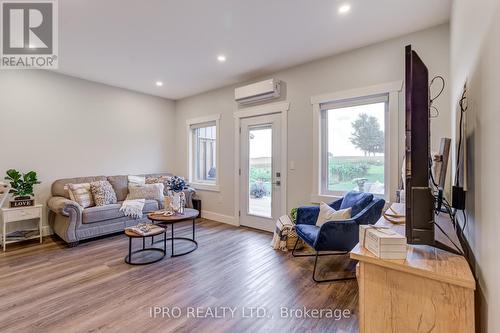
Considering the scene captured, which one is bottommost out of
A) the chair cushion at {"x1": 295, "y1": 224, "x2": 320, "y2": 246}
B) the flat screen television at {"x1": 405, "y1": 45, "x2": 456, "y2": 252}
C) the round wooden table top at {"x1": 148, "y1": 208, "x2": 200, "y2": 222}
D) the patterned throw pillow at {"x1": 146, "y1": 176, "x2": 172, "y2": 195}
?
the chair cushion at {"x1": 295, "y1": 224, "x2": 320, "y2": 246}

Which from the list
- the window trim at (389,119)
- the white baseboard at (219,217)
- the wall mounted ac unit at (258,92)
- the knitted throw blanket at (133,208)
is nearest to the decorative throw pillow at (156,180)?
the knitted throw blanket at (133,208)

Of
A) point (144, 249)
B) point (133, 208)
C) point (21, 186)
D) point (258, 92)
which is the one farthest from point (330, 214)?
point (21, 186)

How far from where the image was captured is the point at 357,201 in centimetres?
280

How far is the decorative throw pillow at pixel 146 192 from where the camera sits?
4.47 m

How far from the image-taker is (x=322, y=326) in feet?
6.04

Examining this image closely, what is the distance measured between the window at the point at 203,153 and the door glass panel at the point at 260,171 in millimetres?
921

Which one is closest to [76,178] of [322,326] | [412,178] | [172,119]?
[172,119]

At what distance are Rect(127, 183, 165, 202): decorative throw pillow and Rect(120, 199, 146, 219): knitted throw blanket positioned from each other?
23 centimetres

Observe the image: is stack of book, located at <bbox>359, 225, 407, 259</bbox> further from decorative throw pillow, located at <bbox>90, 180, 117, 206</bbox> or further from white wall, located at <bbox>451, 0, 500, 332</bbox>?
decorative throw pillow, located at <bbox>90, 180, 117, 206</bbox>

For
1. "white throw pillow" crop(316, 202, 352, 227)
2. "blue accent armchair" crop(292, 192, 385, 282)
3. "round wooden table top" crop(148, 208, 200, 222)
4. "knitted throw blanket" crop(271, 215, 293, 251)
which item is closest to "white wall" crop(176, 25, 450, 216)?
"knitted throw blanket" crop(271, 215, 293, 251)

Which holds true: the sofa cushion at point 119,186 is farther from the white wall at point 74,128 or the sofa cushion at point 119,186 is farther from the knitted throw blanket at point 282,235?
the knitted throw blanket at point 282,235

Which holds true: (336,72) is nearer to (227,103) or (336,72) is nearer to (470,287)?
(227,103)

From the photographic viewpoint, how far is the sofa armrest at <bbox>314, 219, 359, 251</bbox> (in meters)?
2.45

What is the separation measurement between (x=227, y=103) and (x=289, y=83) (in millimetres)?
1373
